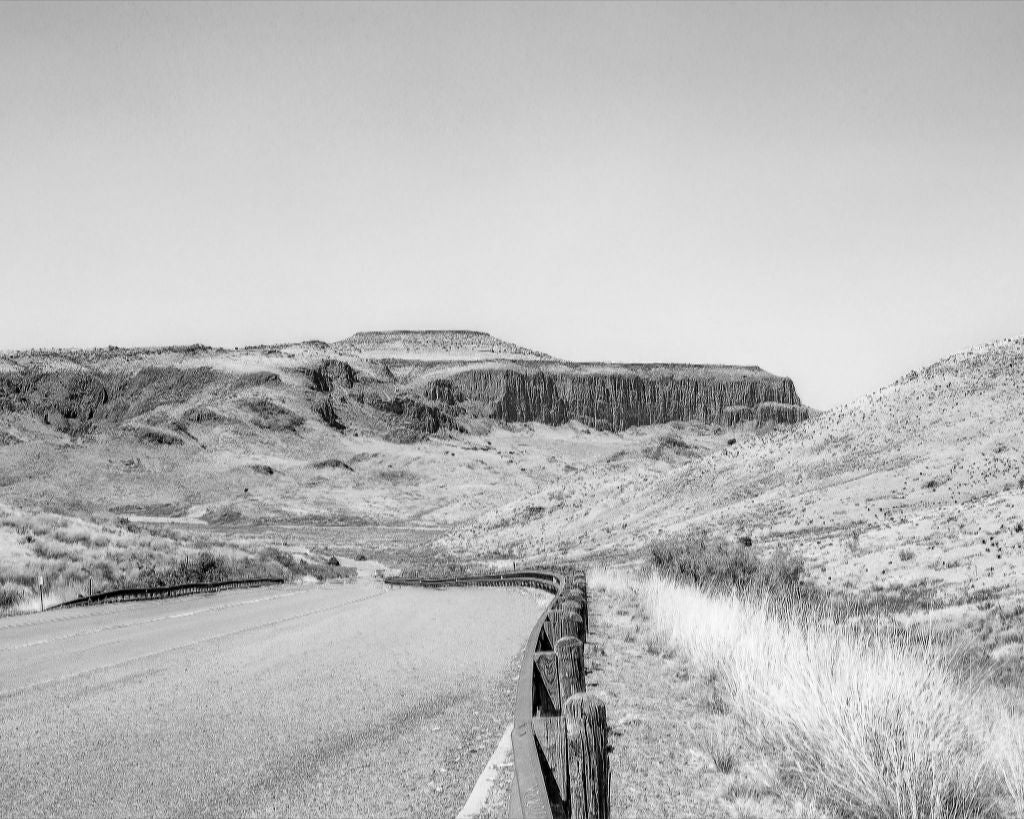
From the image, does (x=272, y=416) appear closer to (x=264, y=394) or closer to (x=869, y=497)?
(x=264, y=394)

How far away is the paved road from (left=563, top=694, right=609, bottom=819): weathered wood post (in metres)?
2.39

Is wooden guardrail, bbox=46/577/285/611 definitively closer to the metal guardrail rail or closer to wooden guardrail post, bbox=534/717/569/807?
the metal guardrail rail

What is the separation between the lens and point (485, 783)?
6.27 m

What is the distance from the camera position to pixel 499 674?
11.1m

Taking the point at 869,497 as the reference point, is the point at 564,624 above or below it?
above

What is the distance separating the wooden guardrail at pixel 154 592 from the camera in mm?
22250

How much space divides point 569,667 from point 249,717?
3.97 m

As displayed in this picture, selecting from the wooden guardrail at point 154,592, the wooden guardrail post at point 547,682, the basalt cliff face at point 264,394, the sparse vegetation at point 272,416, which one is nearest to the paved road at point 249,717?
the wooden guardrail post at point 547,682

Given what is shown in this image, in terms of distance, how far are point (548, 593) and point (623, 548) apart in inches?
1032

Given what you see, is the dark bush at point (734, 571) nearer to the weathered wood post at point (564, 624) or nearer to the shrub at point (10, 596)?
the weathered wood post at point (564, 624)

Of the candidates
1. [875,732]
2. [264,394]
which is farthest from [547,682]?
[264,394]

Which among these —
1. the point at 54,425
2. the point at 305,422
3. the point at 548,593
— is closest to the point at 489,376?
the point at 305,422

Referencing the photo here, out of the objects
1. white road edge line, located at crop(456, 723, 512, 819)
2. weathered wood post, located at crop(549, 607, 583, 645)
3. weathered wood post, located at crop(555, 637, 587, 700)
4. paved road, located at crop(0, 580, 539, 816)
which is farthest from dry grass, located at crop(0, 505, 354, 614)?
weathered wood post, located at crop(555, 637, 587, 700)

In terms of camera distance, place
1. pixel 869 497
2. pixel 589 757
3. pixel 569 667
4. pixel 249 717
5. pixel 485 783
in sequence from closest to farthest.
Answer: pixel 589 757 < pixel 569 667 < pixel 485 783 < pixel 249 717 < pixel 869 497
